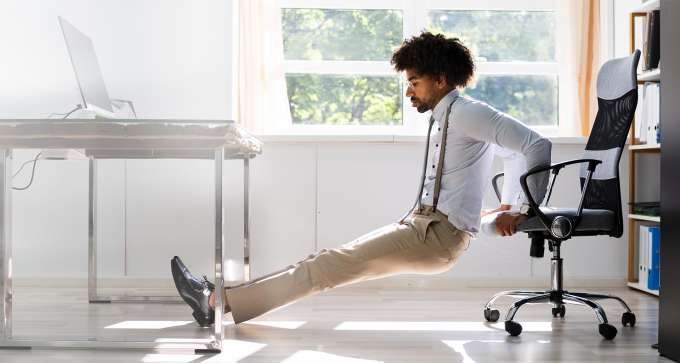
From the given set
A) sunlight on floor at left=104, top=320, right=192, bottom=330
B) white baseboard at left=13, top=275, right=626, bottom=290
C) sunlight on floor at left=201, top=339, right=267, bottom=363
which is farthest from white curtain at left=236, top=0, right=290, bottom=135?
sunlight on floor at left=201, top=339, right=267, bottom=363

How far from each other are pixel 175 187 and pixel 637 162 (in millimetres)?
2460

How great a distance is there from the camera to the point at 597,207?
9.30 ft

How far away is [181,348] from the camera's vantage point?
2201 mm

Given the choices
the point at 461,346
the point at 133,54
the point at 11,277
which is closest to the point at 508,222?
the point at 461,346

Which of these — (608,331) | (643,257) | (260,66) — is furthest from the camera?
(260,66)

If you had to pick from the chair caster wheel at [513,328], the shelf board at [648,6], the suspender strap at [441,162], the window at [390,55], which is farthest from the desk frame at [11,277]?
the shelf board at [648,6]

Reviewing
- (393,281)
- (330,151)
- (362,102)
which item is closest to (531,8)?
(362,102)

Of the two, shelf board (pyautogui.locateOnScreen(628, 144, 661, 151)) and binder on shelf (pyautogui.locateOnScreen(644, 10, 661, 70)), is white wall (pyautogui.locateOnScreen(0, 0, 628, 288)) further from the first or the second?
binder on shelf (pyautogui.locateOnScreen(644, 10, 661, 70))

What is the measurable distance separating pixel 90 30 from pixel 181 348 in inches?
88.6

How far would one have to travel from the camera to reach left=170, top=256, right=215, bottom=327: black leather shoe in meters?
2.50

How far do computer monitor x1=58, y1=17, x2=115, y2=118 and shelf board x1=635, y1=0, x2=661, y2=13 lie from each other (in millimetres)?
Answer: 2608

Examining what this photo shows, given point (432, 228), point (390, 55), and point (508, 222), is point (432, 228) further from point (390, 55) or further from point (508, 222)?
point (390, 55)

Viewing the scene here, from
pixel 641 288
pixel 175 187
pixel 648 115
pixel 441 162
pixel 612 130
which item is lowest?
pixel 641 288

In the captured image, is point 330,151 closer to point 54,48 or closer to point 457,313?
point 457,313
